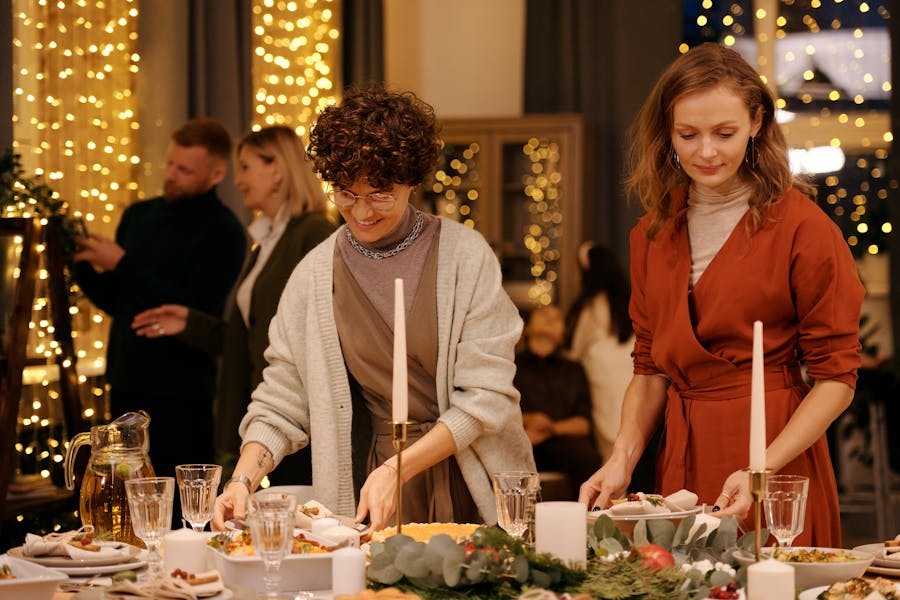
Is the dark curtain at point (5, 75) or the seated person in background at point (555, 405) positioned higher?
the dark curtain at point (5, 75)

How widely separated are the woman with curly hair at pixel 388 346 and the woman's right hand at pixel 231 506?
0.39 ft

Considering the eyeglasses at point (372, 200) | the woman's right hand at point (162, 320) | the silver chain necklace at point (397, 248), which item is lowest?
the woman's right hand at point (162, 320)

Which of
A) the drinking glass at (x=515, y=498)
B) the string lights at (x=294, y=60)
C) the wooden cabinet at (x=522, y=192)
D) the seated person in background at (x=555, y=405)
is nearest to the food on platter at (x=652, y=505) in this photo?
the drinking glass at (x=515, y=498)

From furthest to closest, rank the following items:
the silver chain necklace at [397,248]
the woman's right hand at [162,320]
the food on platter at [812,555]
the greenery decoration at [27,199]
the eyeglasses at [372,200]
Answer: the woman's right hand at [162,320], the greenery decoration at [27,199], the silver chain necklace at [397,248], the eyeglasses at [372,200], the food on platter at [812,555]

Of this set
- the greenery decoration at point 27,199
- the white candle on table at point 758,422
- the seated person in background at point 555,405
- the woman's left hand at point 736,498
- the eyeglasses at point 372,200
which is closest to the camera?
the white candle on table at point 758,422

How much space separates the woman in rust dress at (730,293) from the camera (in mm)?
2125

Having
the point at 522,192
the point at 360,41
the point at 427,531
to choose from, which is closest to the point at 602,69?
the point at 522,192

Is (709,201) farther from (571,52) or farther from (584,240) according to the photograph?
(571,52)

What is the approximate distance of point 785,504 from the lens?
5.71 feet

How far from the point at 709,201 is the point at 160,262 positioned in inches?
91.2

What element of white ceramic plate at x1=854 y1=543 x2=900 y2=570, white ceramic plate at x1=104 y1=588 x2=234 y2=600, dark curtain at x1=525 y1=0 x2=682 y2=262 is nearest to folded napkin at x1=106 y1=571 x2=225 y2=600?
white ceramic plate at x1=104 y1=588 x2=234 y2=600

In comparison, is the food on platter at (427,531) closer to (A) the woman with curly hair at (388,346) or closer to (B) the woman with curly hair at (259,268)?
(A) the woman with curly hair at (388,346)

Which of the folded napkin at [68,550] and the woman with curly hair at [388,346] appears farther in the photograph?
the woman with curly hair at [388,346]

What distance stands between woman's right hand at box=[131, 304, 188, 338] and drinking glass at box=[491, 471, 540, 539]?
2.37 metres
